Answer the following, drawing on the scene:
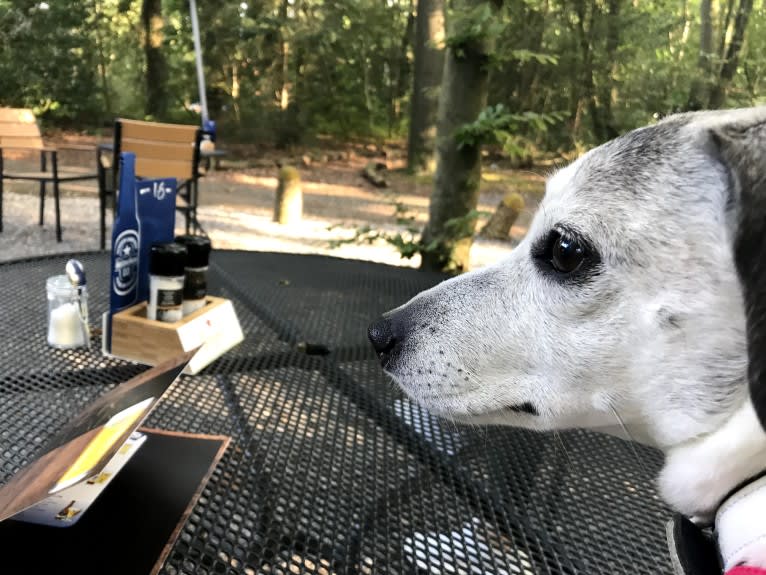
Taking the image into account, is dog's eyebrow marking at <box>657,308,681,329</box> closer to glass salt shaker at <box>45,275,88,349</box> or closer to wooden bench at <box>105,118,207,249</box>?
glass salt shaker at <box>45,275,88,349</box>

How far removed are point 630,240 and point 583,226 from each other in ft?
0.36

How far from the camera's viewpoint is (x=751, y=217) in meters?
1.01

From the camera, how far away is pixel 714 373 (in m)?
1.13

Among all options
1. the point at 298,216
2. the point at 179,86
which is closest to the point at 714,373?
the point at 298,216

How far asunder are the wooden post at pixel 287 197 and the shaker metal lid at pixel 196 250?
273 inches

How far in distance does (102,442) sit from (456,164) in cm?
325

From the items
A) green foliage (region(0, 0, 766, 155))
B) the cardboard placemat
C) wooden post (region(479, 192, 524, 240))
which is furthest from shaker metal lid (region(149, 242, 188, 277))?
green foliage (region(0, 0, 766, 155))

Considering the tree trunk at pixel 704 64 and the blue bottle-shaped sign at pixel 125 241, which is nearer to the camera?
the blue bottle-shaped sign at pixel 125 241

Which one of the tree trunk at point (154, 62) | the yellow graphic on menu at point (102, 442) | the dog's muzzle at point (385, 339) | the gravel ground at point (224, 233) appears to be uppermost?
the tree trunk at point (154, 62)

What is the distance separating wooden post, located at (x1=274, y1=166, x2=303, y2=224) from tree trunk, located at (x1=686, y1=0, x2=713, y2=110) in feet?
23.7

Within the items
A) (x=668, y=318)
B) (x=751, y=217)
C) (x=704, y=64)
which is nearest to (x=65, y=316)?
(x=668, y=318)

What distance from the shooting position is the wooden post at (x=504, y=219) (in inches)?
346

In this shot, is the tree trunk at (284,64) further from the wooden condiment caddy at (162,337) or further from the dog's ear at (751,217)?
the dog's ear at (751,217)

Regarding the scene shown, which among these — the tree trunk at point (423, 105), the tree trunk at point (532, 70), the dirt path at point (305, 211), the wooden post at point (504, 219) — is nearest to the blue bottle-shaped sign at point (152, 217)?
the dirt path at point (305, 211)
